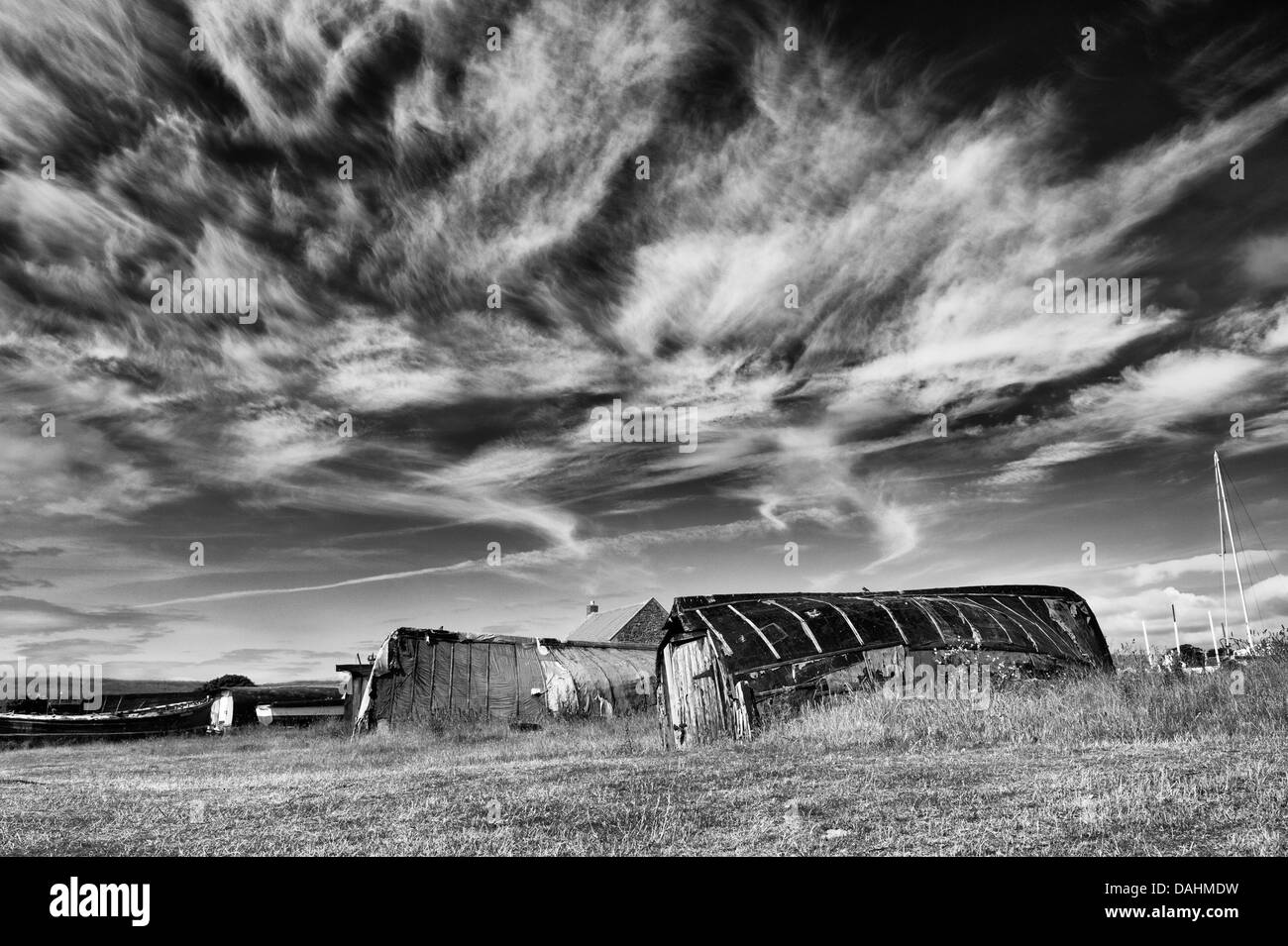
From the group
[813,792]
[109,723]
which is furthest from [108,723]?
[813,792]

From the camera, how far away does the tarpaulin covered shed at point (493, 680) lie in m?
22.8

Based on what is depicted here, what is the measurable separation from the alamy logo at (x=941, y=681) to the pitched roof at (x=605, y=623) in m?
25.3

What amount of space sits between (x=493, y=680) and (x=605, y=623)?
1781 centimetres

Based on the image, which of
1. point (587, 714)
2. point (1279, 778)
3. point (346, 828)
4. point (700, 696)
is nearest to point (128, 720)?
point (587, 714)

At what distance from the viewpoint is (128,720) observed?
2648cm

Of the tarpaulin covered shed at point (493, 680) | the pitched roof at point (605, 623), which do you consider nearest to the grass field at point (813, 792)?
the tarpaulin covered shed at point (493, 680)

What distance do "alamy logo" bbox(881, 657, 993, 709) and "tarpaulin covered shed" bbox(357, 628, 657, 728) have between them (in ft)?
42.5

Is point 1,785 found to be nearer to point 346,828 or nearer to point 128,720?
point 346,828

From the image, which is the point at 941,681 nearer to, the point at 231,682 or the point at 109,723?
the point at 109,723
